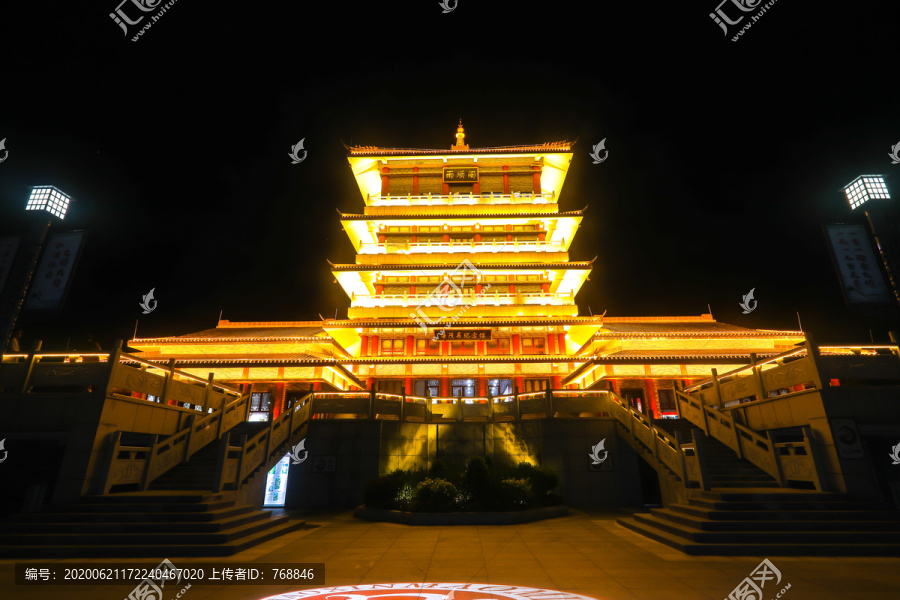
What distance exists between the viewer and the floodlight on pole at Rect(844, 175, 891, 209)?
18594 millimetres

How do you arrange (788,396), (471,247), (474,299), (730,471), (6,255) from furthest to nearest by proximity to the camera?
(471,247), (474,299), (6,255), (788,396), (730,471)

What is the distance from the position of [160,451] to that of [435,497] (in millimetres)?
7474

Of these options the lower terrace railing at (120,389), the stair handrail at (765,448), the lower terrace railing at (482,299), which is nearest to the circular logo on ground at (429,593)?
the lower terrace railing at (120,389)

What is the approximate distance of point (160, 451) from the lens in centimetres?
1184

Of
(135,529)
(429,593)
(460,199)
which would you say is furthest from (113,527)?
(460,199)

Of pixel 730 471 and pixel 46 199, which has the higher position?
pixel 46 199

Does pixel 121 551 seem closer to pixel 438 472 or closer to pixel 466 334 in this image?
pixel 438 472

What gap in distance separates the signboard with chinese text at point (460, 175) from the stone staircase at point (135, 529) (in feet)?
79.7

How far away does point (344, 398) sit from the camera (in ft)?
53.7

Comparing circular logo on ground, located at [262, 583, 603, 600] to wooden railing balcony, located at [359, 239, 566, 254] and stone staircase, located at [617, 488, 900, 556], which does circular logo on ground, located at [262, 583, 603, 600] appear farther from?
wooden railing balcony, located at [359, 239, 566, 254]

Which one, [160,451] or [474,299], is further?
[474,299]

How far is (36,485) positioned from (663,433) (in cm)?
1580

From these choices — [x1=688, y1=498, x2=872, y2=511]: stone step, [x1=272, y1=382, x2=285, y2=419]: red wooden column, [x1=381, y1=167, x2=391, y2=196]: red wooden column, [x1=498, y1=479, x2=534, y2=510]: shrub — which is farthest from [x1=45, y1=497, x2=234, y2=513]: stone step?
[x1=381, y1=167, x2=391, y2=196]: red wooden column

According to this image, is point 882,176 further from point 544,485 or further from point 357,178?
point 357,178
